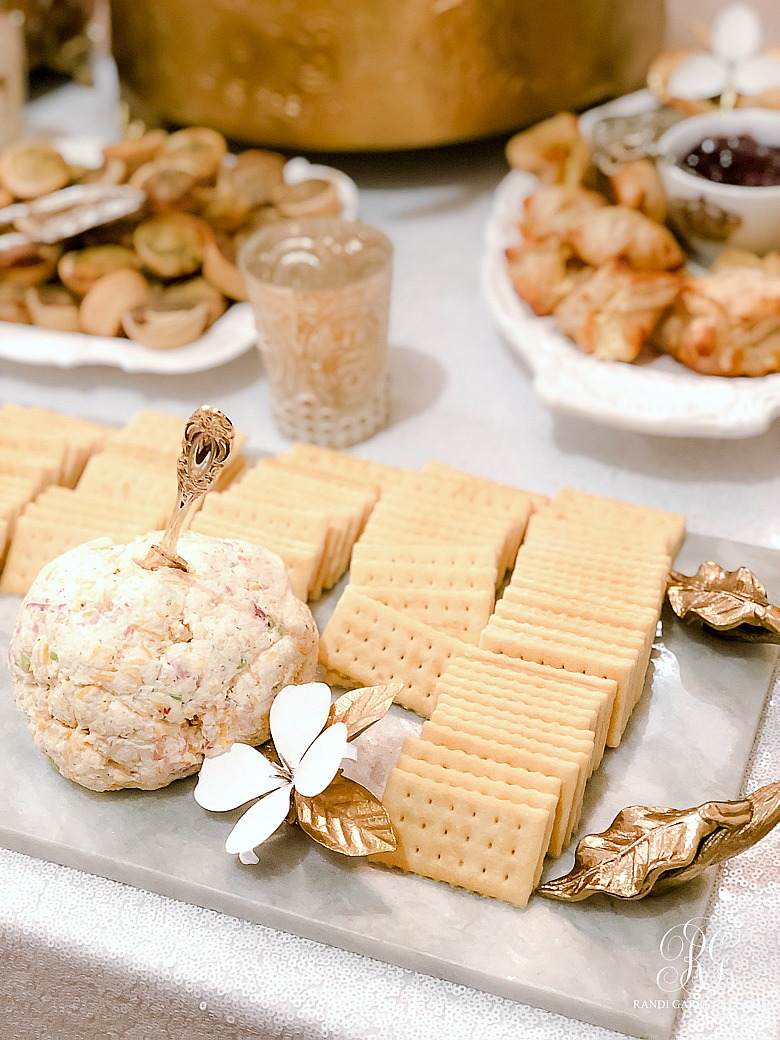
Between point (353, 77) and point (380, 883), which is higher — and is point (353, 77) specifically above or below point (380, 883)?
above

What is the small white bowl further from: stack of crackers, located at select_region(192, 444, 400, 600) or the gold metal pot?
stack of crackers, located at select_region(192, 444, 400, 600)

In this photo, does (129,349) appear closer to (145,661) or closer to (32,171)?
(32,171)

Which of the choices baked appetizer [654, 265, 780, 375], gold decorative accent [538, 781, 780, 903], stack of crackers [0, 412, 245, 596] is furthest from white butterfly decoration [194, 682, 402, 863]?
baked appetizer [654, 265, 780, 375]

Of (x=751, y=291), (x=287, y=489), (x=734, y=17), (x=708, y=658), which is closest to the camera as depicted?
(x=708, y=658)

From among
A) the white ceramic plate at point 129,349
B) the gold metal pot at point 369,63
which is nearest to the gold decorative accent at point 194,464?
the white ceramic plate at point 129,349

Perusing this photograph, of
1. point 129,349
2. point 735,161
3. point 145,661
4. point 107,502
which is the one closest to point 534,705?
point 145,661

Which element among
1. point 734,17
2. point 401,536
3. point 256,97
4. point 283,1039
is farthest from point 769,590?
point 256,97

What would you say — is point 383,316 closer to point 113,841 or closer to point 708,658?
point 708,658
